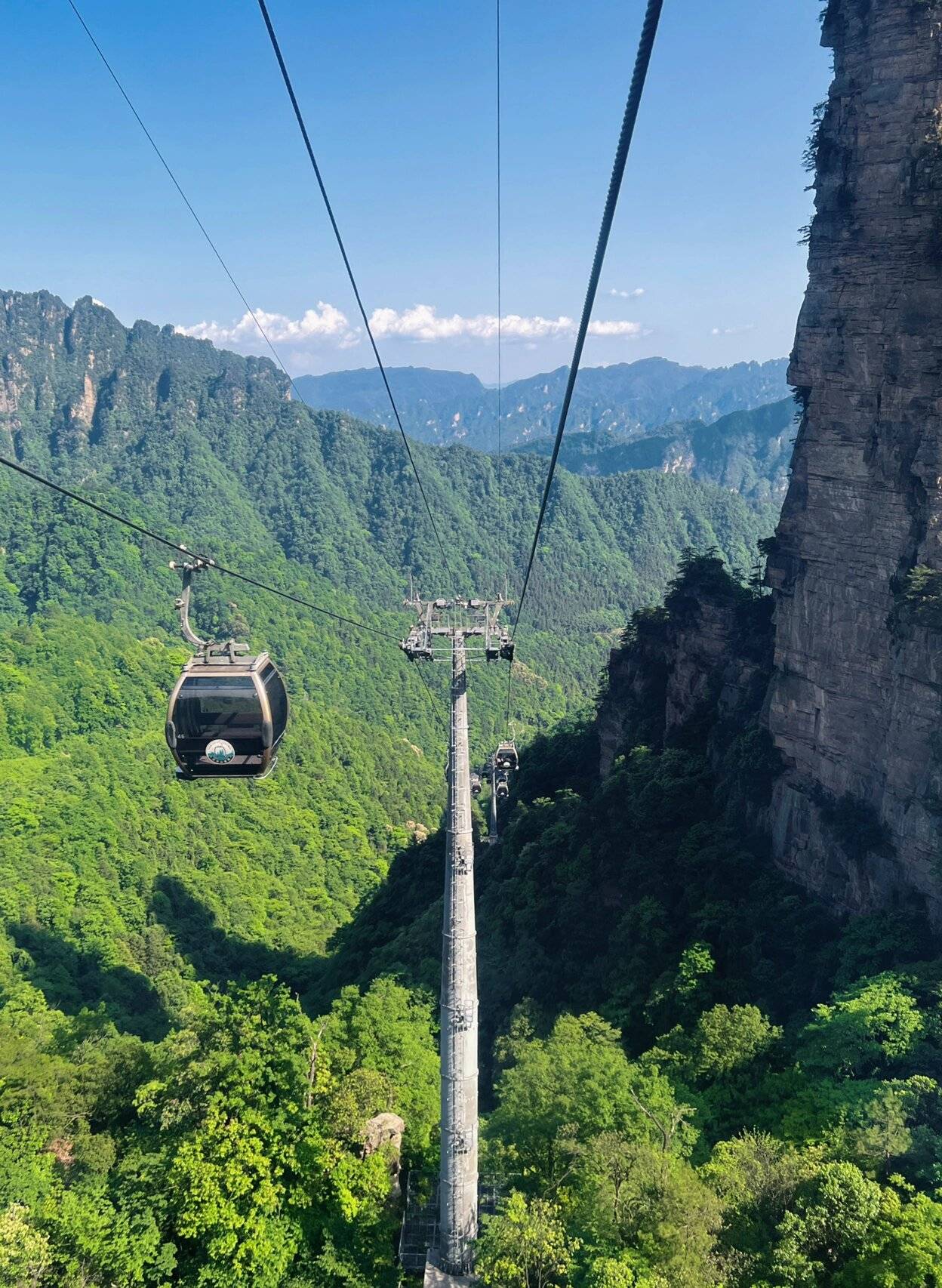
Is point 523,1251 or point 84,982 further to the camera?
point 84,982

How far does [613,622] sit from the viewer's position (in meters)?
162

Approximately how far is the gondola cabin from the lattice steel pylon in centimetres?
296

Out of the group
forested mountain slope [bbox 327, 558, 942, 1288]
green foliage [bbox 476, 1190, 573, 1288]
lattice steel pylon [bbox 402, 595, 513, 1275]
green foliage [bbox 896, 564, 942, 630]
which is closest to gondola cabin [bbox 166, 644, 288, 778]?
lattice steel pylon [bbox 402, 595, 513, 1275]

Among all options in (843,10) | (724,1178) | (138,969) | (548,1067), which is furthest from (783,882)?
(138,969)

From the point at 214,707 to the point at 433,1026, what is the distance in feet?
55.9

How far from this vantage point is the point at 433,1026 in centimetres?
2748

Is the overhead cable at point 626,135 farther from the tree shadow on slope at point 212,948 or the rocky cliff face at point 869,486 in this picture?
the tree shadow on slope at point 212,948

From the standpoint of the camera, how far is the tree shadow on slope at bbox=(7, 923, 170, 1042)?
140 ft

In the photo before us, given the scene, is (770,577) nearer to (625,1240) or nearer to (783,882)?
(783,882)

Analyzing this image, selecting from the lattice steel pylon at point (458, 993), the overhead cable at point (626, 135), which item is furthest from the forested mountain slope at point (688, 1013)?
the overhead cable at point (626, 135)

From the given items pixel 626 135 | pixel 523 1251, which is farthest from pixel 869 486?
pixel 626 135

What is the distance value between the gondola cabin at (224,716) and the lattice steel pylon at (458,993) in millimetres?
2958

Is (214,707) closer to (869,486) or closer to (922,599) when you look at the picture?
(922,599)

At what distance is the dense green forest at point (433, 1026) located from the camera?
Answer: 50.8 feet
